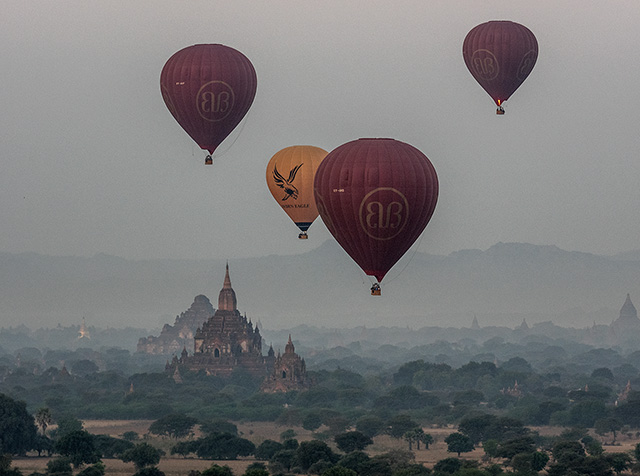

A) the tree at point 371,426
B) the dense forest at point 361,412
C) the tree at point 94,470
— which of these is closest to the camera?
the tree at point 94,470

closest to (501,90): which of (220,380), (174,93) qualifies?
(174,93)

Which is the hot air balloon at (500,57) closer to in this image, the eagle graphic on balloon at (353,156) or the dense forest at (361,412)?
the eagle graphic on balloon at (353,156)

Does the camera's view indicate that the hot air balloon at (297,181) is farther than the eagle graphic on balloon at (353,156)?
Yes

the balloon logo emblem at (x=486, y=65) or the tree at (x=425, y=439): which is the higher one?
the balloon logo emblem at (x=486, y=65)

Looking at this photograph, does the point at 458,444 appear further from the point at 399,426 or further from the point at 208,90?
the point at 208,90

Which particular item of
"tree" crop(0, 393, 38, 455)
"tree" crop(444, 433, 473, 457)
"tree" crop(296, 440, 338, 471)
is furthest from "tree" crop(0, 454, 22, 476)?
"tree" crop(444, 433, 473, 457)

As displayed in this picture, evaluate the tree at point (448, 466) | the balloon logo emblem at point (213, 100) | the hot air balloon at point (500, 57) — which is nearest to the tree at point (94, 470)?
the tree at point (448, 466)

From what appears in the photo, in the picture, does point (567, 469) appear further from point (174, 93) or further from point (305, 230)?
point (174, 93)
